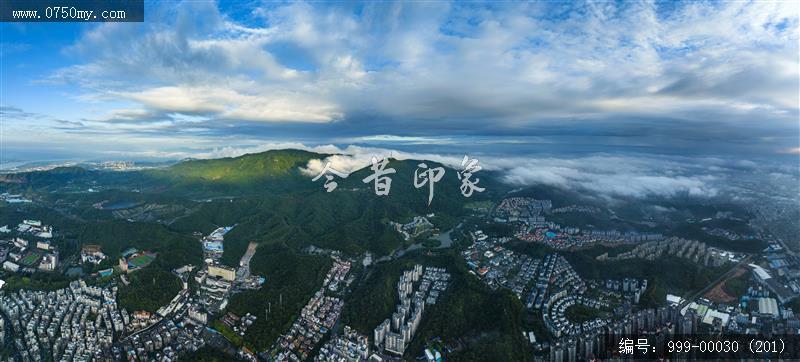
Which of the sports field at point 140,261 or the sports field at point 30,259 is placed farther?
the sports field at point 30,259

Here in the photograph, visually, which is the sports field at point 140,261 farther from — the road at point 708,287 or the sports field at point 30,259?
the road at point 708,287

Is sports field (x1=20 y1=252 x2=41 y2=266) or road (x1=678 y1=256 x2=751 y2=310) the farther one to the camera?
sports field (x1=20 y1=252 x2=41 y2=266)

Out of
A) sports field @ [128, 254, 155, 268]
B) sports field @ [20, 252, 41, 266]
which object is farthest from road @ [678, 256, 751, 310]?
sports field @ [20, 252, 41, 266]

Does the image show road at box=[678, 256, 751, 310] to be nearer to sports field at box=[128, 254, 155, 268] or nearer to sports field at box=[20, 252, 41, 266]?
sports field at box=[128, 254, 155, 268]

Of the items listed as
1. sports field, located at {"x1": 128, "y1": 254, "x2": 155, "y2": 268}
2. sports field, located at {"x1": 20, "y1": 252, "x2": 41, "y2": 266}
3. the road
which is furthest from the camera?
sports field, located at {"x1": 20, "y1": 252, "x2": 41, "y2": 266}

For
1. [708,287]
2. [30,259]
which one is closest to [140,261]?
[30,259]

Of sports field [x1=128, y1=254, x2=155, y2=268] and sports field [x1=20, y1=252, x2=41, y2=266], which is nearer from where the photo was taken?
sports field [x1=128, y1=254, x2=155, y2=268]

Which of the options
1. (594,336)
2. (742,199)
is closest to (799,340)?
(594,336)

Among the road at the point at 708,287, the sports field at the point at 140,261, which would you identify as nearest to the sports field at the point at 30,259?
the sports field at the point at 140,261

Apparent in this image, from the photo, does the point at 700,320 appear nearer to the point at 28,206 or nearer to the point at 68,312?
the point at 68,312

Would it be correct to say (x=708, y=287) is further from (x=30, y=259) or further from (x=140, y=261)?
(x=30, y=259)

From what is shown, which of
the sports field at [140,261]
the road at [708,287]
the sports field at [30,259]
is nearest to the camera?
the road at [708,287]

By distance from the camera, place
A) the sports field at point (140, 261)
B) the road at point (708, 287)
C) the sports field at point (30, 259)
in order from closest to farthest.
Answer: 1. the road at point (708, 287)
2. the sports field at point (140, 261)
3. the sports field at point (30, 259)

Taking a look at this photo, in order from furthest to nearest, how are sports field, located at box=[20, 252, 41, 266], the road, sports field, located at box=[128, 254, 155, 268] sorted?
1. sports field, located at box=[20, 252, 41, 266]
2. sports field, located at box=[128, 254, 155, 268]
3. the road
